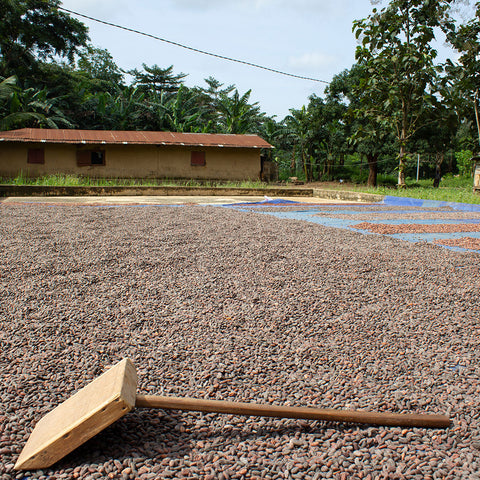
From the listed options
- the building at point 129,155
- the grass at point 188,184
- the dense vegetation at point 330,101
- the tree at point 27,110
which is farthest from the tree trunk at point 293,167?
the tree at point 27,110

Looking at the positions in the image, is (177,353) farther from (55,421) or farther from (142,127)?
(142,127)

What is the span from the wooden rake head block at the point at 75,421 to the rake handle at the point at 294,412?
12cm

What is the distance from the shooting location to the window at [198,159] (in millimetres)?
19312

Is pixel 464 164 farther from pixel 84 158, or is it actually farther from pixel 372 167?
pixel 84 158

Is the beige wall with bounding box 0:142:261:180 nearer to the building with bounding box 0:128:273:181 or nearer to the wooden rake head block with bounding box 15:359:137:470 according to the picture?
the building with bounding box 0:128:273:181

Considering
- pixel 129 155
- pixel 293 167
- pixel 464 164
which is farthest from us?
pixel 464 164

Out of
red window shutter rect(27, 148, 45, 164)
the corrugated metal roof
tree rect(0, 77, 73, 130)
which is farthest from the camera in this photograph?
tree rect(0, 77, 73, 130)

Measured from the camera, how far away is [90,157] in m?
18.3

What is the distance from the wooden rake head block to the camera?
1398 millimetres

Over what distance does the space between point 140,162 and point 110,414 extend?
18225mm

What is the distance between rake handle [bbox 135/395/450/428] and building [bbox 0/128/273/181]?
17195 millimetres

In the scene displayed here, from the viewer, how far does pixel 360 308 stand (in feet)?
9.65

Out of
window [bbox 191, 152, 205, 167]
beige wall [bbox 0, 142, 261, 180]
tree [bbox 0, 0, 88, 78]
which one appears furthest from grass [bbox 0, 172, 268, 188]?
tree [bbox 0, 0, 88, 78]

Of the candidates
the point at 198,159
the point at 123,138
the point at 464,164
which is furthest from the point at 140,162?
the point at 464,164
